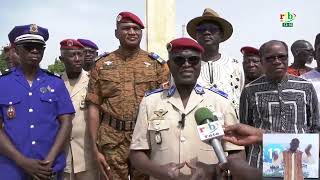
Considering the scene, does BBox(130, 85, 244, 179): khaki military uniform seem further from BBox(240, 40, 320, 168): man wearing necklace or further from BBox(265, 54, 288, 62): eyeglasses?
BBox(265, 54, 288, 62): eyeglasses

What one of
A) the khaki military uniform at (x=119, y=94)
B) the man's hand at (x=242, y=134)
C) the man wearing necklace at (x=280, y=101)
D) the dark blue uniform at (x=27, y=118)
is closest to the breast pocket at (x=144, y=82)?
the khaki military uniform at (x=119, y=94)

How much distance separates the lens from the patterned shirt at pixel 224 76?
450 centimetres

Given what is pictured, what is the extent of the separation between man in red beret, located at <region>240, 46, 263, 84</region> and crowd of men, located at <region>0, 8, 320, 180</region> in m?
1.27

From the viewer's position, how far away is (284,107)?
3.68m

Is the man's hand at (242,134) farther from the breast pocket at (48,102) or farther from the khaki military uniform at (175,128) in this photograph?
the breast pocket at (48,102)

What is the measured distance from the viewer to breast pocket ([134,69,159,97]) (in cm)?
445

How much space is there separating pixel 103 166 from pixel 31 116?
91cm

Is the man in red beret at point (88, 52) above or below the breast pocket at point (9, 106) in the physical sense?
above

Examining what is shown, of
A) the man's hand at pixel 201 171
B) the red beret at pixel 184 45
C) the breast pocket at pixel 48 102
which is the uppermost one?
the red beret at pixel 184 45

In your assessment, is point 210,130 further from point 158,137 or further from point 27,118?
point 27,118

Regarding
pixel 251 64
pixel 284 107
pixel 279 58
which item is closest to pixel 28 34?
pixel 279 58

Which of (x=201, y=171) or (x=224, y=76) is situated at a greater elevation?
(x=224, y=76)

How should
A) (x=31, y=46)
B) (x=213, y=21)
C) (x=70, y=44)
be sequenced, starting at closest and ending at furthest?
(x=31, y=46)
(x=213, y=21)
(x=70, y=44)

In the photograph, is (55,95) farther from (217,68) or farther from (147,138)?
(217,68)
